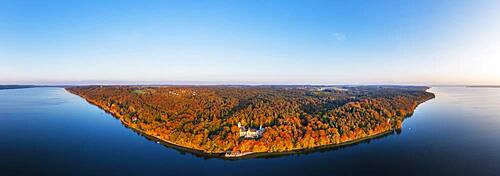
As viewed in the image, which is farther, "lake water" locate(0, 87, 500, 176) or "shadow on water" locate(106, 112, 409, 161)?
"shadow on water" locate(106, 112, 409, 161)

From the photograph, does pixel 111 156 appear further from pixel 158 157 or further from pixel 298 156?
pixel 298 156

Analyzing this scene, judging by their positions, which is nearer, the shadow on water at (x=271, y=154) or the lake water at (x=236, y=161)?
the lake water at (x=236, y=161)

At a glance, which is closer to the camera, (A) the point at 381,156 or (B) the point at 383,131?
(A) the point at 381,156

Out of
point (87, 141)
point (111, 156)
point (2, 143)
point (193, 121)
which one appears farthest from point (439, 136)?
point (2, 143)

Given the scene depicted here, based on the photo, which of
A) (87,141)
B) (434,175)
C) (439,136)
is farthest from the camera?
(439,136)

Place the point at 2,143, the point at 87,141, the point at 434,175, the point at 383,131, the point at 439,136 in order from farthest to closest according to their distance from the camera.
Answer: the point at 383,131 < the point at 439,136 < the point at 87,141 < the point at 2,143 < the point at 434,175

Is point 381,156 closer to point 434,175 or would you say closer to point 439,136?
point 434,175

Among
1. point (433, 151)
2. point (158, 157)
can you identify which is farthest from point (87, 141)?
point (433, 151)

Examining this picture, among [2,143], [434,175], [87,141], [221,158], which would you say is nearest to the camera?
[434,175]

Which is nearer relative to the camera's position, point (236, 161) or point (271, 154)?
point (236, 161)
